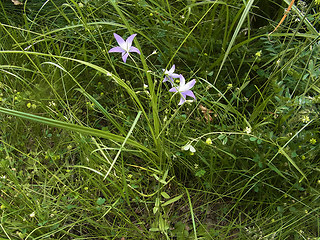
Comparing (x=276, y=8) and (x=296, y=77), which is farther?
(x=276, y=8)

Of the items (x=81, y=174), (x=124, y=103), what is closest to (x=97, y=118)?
(x=124, y=103)

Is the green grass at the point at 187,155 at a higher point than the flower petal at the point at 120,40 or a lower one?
lower

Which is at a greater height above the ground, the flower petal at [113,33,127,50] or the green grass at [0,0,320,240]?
the flower petal at [113,33,127,50]

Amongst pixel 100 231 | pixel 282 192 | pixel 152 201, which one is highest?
pixel 282 192

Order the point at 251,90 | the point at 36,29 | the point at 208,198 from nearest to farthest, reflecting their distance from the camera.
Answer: the point at 208,198, the point at 251,90, the point at 36,29

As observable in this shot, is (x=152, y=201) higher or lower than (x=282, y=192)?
lower

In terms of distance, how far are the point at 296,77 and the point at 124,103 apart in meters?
0.81

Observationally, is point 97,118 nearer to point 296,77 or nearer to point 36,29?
point 36,29

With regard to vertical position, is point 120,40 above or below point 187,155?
above

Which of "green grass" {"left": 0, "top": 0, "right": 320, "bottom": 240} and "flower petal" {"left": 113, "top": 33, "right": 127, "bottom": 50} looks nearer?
"flower petal" {"left": 113, "top": 33, "right": 127, "bottom": 50}

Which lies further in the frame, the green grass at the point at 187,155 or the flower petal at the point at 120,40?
the green grass at the point at 187,155

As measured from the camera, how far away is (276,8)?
58.1 inches

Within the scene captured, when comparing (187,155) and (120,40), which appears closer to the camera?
(120,40)

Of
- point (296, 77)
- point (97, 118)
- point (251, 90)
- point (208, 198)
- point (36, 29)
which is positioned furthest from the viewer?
point (36, 29)
